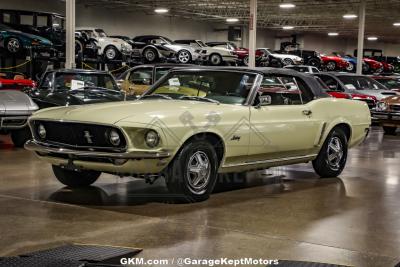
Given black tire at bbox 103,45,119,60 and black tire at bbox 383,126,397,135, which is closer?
black tire at bbox 383,126,397,135

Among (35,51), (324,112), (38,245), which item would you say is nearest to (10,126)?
(324,112)

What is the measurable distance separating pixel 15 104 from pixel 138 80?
17.6 ft

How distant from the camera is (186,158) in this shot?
5895 millimetres

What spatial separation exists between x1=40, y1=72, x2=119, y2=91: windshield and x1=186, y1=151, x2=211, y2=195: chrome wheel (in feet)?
19.9

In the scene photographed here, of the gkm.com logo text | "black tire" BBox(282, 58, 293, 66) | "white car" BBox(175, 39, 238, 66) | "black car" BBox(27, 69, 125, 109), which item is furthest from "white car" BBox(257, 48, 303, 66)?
the gkm.com logo text

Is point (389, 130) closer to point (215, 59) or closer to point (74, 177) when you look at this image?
point (215, 59)

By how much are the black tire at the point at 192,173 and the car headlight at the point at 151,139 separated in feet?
1.06

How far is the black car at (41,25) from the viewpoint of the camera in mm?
21094

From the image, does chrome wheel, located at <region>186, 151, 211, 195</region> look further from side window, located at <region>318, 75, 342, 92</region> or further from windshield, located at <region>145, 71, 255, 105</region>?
side window, located at <region>318, 75, 342, 92</region>

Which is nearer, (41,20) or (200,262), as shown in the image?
(200,262)

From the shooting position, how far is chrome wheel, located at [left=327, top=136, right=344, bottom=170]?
7928 millimetres

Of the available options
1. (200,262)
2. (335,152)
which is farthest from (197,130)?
(335,152)

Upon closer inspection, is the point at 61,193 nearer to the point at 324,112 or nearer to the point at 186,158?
the point at 186,158

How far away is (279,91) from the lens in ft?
24.1
